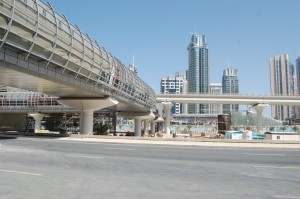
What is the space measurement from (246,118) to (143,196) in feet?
520

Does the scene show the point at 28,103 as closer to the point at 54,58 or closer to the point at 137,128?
the point at 137,128

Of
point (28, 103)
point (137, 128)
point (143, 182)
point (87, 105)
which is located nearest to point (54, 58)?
point (87, 105)

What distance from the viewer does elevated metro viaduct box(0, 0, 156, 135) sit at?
20.8 m

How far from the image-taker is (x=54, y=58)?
26.3 metres

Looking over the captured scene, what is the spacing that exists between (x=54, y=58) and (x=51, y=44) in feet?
6.77

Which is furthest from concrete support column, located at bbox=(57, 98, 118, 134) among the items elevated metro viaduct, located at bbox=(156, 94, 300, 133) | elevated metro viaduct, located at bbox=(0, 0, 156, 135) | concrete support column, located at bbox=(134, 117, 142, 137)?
elevated metro viaduct, located at bbox=(156, 94, 300, 133)

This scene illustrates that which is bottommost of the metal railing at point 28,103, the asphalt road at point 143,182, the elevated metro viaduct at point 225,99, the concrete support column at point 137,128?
the asphalt road at point 143,182

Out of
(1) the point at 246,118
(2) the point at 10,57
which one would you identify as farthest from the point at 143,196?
(1) the point at 246,118

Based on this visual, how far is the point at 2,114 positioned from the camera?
86.1 metres

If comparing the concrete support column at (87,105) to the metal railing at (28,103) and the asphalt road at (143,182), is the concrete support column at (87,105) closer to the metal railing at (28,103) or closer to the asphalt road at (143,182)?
the asphalt road at (143,182)

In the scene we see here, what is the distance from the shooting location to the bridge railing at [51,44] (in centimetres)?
2023

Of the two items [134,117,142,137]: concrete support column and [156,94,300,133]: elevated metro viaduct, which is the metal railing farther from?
[156,94,300,133]: elevated metro viaduct

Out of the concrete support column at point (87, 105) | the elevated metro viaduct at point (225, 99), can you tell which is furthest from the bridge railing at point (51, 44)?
the elevated metro viaduct at point (225, 99)

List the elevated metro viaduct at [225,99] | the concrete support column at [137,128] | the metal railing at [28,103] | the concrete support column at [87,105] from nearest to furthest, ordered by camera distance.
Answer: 1. the concrete support column at [87,105]
2. the metal railing at [28,103]
3. the concrete support column at [137,128]
4. the elevated metro viaduct at [225,99]
